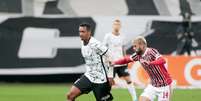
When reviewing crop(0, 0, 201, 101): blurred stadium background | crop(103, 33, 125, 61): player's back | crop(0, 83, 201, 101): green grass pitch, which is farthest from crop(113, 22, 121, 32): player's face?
crop(0, 0, 201, 101): blurred stadium background

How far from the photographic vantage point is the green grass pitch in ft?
59.3

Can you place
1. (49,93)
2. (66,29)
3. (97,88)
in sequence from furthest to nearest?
(66,29) → (49,93) → (97,88)

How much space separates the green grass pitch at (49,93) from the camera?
18062 millimetres

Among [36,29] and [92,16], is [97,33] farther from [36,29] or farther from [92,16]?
[36,29]

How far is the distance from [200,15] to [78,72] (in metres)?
4.75

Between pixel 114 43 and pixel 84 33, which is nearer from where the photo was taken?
pixel 84 33

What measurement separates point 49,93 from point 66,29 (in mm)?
4790

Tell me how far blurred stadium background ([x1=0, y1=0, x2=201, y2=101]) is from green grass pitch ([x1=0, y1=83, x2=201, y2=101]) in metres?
0.81

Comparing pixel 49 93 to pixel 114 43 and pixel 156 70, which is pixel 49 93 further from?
pixel 156 70

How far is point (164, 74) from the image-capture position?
491 inches

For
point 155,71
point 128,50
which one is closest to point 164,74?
point 155,71

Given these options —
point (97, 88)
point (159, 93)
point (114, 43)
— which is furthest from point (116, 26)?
point (159, 93)

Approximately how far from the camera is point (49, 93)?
784 inches

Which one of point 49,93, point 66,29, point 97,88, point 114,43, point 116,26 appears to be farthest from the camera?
point 66,29
